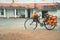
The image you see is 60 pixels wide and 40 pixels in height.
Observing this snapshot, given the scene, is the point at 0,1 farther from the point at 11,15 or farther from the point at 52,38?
the point at 52,38

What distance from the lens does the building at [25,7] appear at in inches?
1907

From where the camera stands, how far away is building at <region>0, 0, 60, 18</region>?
48.4 m

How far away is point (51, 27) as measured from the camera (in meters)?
17.6

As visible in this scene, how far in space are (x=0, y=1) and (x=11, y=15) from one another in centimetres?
353

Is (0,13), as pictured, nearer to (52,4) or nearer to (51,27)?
(52,4)

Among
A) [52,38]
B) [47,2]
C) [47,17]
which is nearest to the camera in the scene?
[52,38]

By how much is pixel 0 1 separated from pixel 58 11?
11650mm

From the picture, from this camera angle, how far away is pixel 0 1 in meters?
49.5

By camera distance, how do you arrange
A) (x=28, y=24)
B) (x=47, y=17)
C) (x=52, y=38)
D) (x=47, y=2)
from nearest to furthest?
(x=52, y=38) → (x=47, y=17) → (x=28, y=24) → (x=47, y=2)

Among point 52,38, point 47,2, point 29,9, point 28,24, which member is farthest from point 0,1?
point 52,38

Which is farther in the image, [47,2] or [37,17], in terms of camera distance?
[47,2]

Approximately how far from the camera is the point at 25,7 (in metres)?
48.2

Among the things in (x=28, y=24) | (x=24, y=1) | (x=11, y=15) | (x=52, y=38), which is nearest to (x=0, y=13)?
(x=11, y=15)

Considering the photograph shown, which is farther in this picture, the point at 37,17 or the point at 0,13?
the point at 0,13
